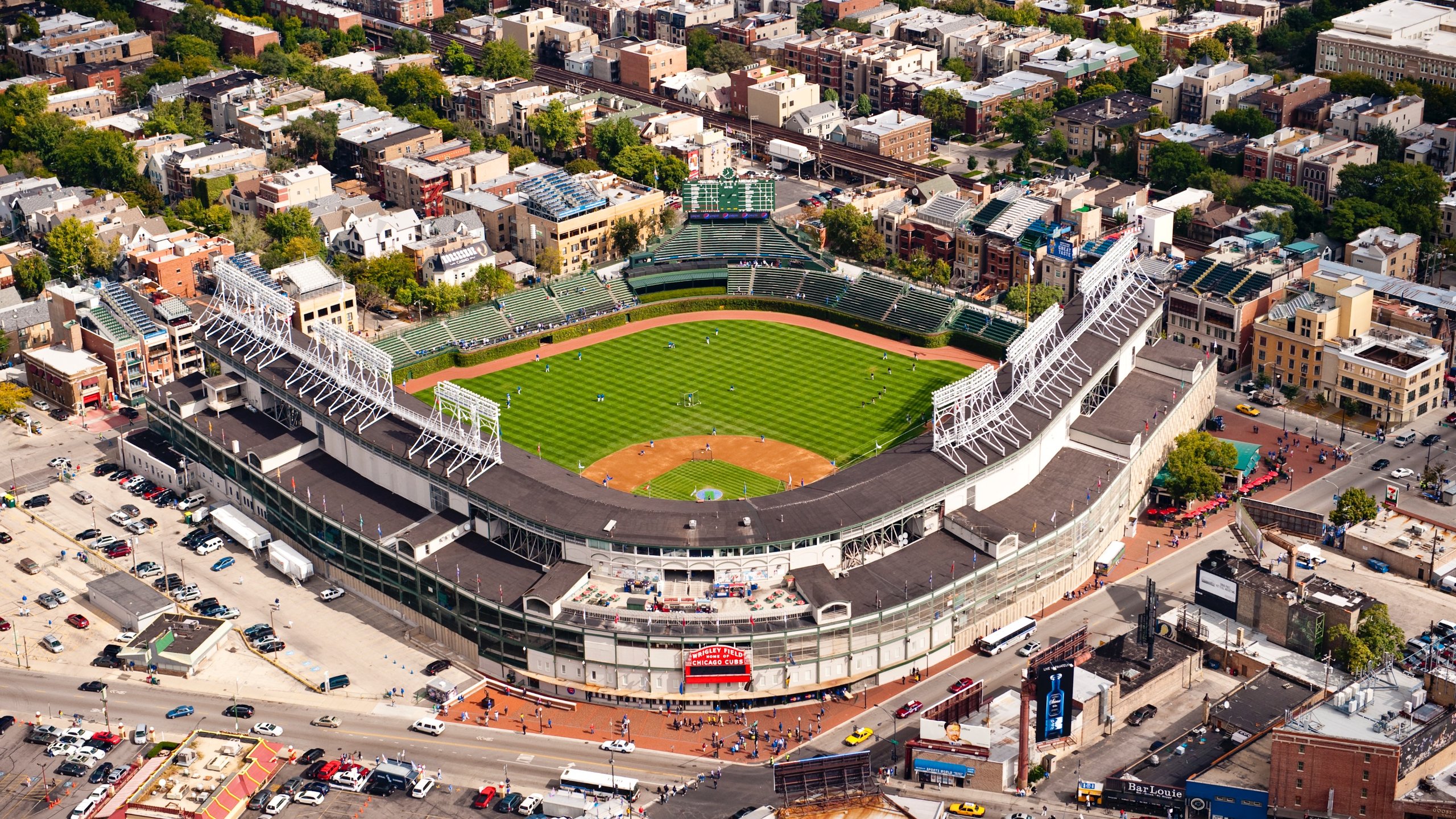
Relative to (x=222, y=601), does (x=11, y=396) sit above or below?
above

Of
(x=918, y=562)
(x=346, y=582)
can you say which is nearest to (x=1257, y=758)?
(x=918, y=562)

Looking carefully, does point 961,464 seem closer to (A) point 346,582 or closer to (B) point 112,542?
(A) point 346,582

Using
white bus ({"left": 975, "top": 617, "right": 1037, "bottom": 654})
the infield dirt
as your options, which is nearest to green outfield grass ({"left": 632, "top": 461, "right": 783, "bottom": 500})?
the infield dirt

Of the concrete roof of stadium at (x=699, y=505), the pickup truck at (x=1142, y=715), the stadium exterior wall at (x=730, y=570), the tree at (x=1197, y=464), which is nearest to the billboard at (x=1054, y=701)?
the pickup truck at (x=1142, y=715)

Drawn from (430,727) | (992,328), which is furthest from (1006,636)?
(992,328)

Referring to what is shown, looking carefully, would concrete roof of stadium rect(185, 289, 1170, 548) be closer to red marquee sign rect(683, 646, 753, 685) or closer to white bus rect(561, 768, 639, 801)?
red marquee sign rect(683, 646, 753, 685)

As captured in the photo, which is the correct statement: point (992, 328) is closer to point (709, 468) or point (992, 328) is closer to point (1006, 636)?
point (709, 468)
